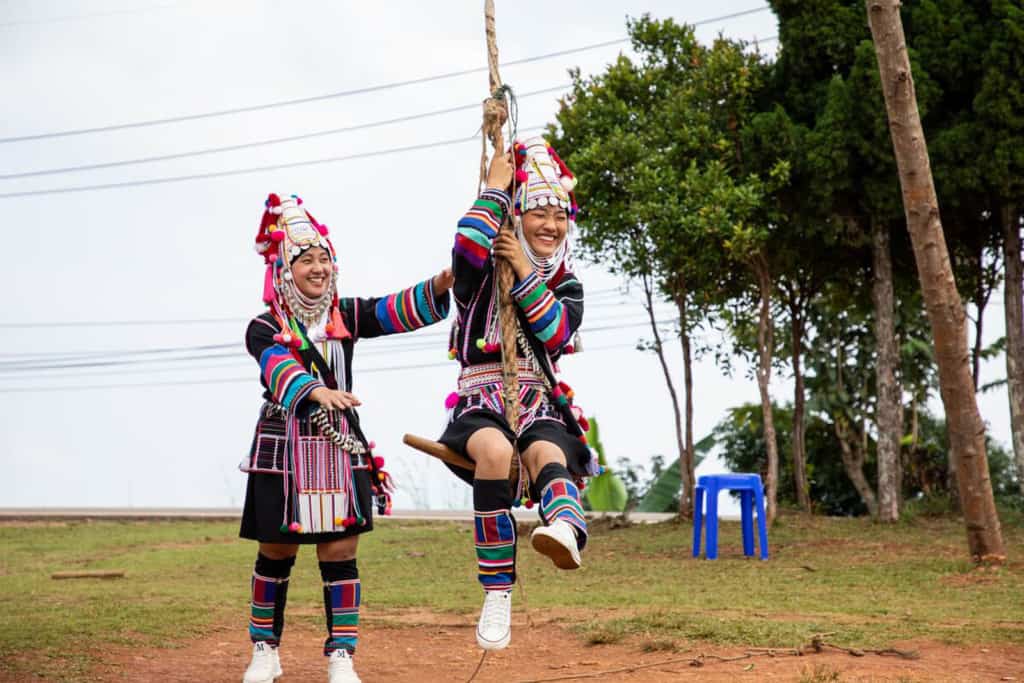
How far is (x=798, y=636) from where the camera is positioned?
7090mm

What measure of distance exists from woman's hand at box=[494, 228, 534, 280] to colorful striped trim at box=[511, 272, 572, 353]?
0.12ft

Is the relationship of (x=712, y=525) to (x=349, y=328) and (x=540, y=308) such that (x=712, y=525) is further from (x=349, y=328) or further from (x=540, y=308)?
(x=540, y=308)

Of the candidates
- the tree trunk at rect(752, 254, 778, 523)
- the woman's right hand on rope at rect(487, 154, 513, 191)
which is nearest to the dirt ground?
the woman's right hand on rope at rect(487, 154, 513, 191)

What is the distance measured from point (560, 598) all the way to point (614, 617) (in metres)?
1.53

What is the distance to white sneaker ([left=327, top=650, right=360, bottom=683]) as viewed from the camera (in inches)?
218

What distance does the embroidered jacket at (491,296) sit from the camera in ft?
17.3

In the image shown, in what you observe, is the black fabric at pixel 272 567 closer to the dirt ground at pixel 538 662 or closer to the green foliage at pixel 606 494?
the dirt ground at pixel 538 662

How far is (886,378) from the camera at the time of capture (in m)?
15.3

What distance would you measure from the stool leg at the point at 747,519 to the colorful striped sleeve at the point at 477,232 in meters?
7.87

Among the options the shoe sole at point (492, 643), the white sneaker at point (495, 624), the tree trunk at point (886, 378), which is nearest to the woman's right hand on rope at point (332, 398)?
the white sneaker at point (495, 624)

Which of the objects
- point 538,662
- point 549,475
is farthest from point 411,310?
point 538,662

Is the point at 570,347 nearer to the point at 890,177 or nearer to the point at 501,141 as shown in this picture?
the point at 501,141

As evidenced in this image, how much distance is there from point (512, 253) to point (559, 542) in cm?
125

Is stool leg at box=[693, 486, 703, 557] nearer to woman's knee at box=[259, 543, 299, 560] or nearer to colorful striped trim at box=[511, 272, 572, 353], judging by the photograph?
woman's knee at box=[259, 543, 299, 560]
